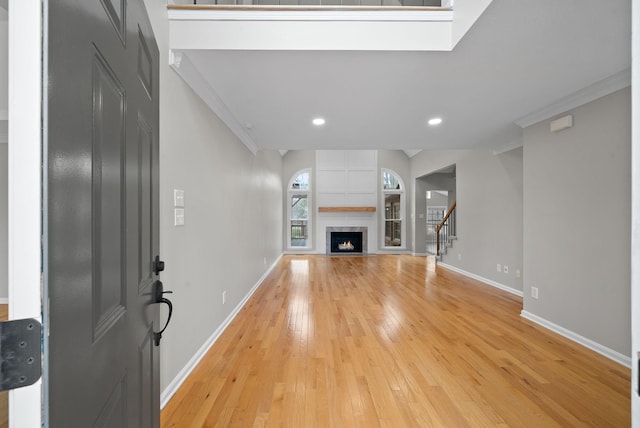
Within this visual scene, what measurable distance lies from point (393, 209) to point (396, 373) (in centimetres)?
745

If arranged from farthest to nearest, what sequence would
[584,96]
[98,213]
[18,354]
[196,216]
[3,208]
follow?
[584,96]
[196,216]
[98,213]
[3,208]
[18,354]

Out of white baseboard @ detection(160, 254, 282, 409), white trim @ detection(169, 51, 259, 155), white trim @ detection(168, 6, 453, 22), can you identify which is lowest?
white baseboard @ detection(160, 254, 282, 409)

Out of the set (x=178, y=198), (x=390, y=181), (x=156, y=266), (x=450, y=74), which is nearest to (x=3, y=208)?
(x=156, y=266)

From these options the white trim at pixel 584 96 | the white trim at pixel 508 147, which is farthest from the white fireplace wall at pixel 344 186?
the white trim at pixel 584 96

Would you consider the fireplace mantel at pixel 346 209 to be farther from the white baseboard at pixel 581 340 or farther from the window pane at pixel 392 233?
the white baseboard at pixel 581 340

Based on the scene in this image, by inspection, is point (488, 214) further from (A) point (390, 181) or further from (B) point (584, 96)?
(A) point (390, 181)

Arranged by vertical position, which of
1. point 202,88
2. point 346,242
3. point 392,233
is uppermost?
point 202,88

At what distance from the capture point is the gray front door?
458 mm

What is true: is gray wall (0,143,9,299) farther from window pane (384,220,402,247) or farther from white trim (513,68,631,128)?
window pane (384,220,402,247)

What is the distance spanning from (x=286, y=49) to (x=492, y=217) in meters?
4.62

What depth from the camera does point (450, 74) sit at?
2.16 meters

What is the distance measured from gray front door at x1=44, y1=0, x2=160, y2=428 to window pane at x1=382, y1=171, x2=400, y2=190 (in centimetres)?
853

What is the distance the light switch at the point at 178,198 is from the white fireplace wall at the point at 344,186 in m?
6.87
